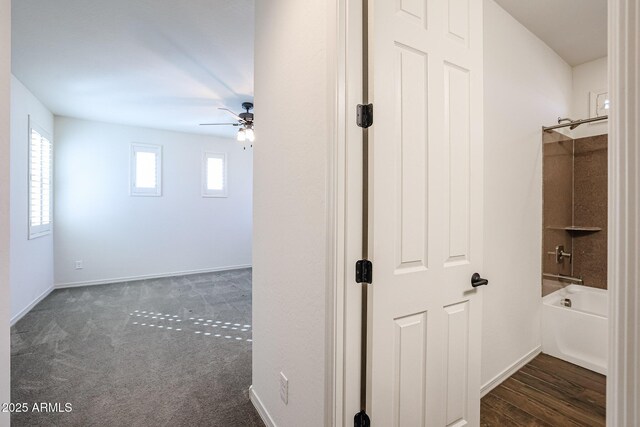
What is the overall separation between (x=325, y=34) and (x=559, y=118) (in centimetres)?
284

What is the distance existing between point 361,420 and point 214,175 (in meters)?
5.44

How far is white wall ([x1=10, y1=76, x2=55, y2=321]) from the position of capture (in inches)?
126

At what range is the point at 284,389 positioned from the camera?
4.93 feet

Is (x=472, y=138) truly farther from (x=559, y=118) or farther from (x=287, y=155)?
(x=559, y=118)

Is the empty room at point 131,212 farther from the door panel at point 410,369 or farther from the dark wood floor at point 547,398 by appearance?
the dark wood floor at point 547,398

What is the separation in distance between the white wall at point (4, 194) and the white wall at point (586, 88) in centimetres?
422

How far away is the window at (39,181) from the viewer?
144 inches

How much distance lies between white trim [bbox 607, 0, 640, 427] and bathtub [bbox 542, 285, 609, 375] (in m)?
2.47

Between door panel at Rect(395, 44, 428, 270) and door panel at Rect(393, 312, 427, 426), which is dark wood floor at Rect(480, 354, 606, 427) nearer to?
door panel at Rect(393, 312, 427, 426)

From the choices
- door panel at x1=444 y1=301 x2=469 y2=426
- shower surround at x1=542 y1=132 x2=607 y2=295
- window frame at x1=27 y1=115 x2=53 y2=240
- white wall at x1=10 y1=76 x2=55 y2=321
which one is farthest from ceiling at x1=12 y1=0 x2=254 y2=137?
shower surround at x1=542 y1=132 x2=607 y2=295

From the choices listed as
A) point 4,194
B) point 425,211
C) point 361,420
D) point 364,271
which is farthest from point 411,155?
point 4,194

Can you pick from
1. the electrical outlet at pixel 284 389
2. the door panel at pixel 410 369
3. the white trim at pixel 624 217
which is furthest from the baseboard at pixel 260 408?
the white trim at pixel 624 217

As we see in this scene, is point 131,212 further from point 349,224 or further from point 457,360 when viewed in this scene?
point 457,360

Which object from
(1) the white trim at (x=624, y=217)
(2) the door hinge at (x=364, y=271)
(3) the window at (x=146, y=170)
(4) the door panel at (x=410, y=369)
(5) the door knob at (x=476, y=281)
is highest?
(3) the window at (x=146, y=170)
